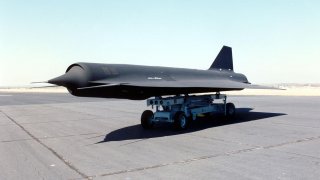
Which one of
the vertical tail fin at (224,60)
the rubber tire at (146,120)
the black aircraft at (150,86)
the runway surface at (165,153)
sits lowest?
the runway surface at (165,153)

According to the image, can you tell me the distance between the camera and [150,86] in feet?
40.3

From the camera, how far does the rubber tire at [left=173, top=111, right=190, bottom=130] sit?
13.2 m

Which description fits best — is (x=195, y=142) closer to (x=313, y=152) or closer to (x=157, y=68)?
(x=313, y=152)

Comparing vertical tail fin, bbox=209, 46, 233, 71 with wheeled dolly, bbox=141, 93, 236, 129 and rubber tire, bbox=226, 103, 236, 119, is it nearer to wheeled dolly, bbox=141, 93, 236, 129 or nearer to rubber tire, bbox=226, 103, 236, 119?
rubber tire, bbox=226, 103, 236, 119

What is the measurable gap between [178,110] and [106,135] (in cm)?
356

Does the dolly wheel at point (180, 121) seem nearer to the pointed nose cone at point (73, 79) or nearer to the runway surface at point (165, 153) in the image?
the runway surface at point (165, 153)

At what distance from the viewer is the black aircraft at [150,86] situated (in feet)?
38.4

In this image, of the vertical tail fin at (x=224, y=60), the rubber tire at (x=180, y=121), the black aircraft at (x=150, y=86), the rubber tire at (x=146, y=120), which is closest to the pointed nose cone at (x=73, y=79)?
the black aircraft at (x=150, y=86)

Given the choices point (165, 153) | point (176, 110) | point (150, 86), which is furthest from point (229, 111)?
point (165, 153)

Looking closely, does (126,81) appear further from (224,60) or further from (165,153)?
(224,60)

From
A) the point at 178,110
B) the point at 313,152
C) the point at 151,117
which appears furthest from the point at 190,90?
the point at 313,152

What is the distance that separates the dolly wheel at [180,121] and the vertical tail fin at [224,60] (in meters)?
7.58

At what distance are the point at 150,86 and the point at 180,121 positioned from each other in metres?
2.13

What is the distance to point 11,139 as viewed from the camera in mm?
11945
